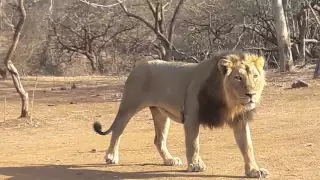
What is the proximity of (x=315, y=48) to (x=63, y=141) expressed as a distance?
17653 mm

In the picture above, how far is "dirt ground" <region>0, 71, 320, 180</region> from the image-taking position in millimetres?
7746

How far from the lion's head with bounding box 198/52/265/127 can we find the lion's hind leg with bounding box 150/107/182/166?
107 cm

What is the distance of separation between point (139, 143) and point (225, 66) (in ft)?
12.7

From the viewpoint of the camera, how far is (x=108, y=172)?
25.8ft

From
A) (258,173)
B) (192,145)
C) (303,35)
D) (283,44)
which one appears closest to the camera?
(258,173)

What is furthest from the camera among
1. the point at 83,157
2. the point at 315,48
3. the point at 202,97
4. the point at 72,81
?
the point at 315,48

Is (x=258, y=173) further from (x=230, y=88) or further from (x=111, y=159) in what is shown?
(x=111, y=159)

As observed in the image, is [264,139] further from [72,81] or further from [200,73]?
[72,81]

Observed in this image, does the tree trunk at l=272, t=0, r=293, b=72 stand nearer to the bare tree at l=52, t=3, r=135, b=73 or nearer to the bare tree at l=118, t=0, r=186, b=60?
the bare tree at l=118, t=0, r=186, b=60

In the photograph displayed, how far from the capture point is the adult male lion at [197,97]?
270 inches

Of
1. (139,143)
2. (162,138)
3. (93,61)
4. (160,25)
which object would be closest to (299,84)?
(139,143)

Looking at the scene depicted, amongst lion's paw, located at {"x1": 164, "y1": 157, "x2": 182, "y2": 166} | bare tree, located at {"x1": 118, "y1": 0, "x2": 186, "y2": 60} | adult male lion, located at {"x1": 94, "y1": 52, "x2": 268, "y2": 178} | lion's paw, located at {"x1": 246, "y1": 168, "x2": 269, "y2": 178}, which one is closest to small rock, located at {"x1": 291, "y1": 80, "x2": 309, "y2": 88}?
adult male lion, located at {"x1": 94, "y1": 52, "x2": 268, "y2": 178}

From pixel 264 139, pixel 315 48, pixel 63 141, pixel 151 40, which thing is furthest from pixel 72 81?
pixel 264 139

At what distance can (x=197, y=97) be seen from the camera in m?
7.29
